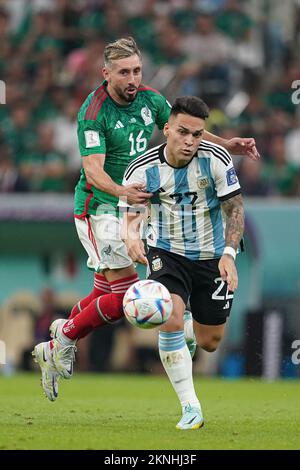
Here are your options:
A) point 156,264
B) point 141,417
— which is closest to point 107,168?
point 156,264

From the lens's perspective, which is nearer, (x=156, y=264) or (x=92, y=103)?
(x=156, y=264)

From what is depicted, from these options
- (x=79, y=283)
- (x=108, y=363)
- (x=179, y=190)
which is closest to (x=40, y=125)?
(x=79, y=283)

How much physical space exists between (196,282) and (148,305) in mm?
923

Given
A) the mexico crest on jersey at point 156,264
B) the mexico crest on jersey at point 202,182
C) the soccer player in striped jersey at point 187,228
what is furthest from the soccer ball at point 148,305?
the mexico crest on jersey at point 202,182

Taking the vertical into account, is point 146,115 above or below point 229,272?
above

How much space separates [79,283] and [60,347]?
8.12 meters

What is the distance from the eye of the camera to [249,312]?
15.5m

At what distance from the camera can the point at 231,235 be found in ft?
26.3

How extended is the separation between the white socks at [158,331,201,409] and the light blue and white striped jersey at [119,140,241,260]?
708mm

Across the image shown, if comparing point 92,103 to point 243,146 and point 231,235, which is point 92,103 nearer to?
point 243,146

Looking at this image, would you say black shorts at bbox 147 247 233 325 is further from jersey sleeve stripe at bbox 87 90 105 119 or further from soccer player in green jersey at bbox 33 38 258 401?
jersey sleeve stripe at bbox 87 90 105 119

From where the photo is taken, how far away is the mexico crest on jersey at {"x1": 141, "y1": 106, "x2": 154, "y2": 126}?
921 centimetres

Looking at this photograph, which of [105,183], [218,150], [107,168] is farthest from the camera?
[107,168]
